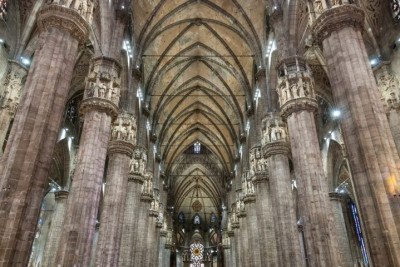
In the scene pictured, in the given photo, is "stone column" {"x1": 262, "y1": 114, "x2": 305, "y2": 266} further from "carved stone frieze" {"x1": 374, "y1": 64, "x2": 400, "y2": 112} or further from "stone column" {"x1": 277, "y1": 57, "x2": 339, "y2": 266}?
"carved stone frieze" {"x1": 374, "y1": 64, "x2": 400, "y2": 112}

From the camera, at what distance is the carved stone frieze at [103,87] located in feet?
49.5

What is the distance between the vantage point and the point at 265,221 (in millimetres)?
21500

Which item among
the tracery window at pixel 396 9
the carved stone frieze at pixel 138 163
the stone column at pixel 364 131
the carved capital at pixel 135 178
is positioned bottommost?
the stone column at pixel 364 131

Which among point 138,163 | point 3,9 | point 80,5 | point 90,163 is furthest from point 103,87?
point 138,163

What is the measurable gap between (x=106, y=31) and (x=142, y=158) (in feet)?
30.6

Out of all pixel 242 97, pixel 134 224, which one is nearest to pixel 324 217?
pixel 134 224

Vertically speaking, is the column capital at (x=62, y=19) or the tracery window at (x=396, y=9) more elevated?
the tracery window at (x=396, y=9)

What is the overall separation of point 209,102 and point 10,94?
2371 cm

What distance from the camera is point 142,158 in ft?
77.5

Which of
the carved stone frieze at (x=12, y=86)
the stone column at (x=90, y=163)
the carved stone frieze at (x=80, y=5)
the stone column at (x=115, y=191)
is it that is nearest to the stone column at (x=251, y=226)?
the stone column at (x=115, y=191)

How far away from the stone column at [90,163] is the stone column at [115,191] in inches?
120

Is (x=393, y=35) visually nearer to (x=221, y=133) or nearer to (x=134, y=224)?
(x=134, y=224)

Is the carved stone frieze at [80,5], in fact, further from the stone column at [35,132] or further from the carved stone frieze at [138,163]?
the carved stone frieze at [138,163]

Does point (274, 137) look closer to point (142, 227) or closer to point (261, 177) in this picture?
point (261, 177)
